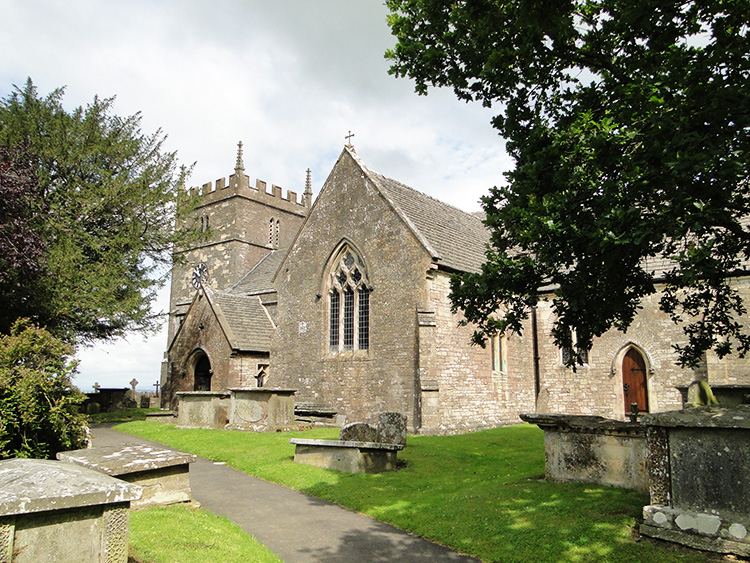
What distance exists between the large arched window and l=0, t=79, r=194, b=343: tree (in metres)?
8.41

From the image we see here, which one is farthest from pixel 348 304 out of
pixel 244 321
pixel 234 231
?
pixel 234 231

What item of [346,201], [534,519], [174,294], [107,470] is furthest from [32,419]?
[174,294]

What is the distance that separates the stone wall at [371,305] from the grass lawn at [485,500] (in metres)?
4.25

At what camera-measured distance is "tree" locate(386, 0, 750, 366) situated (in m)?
6.23

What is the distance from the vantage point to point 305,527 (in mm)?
7551

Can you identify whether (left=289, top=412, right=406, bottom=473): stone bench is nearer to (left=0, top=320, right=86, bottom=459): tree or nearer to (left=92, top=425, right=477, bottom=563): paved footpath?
(left=92, top=425, right=477, bottom=563): paved footpath

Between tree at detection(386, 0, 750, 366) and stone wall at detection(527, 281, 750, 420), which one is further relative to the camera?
stone wall at detection(527, 281, 750, 420)

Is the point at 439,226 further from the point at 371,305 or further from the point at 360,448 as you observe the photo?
the point at 360,448

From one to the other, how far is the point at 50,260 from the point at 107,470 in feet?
52.6

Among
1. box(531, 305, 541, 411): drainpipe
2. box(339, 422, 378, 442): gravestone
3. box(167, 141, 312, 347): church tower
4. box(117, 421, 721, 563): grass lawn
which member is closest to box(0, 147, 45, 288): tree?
box(117, 421, 721, 563): grass lawn

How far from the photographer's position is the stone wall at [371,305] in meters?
18.4

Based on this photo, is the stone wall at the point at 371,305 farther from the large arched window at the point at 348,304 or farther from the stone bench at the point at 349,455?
the stone bench at the point at 349,455

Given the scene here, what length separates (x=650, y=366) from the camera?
20.2 meters

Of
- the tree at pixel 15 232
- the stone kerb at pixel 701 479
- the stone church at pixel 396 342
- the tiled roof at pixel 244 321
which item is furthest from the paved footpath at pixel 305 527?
the tiled roof at pixel 244 321
